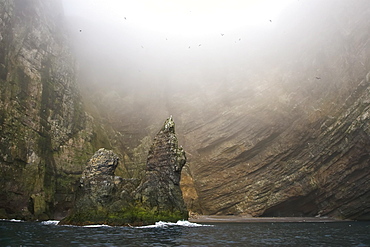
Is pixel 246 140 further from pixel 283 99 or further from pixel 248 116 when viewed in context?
pixel 283 99

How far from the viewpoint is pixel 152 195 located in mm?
36031

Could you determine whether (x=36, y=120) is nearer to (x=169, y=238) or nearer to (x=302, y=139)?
(x=169, y=238)

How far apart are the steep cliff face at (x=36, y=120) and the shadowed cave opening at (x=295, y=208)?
37116 mm

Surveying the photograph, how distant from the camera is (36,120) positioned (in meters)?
50.5

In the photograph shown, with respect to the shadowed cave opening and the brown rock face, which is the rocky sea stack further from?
the shadowed cave opening

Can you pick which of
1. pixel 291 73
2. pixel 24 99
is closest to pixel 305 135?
pixel 291 73

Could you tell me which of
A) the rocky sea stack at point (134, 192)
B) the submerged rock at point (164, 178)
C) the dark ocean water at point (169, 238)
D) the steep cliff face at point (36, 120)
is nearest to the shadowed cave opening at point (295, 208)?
the submerged rock at point (164, 178)

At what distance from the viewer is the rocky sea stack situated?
33438mm

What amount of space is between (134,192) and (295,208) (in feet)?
109

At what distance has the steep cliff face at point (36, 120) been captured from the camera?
145ft

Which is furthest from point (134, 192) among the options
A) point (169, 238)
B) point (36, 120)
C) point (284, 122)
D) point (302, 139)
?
point (284, 122)

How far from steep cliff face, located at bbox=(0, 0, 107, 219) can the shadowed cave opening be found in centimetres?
3712

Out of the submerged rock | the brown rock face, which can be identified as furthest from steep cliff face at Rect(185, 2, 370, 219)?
the brown rock face

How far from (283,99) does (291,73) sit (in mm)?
7372
